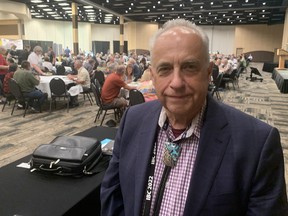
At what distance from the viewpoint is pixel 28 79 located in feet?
19.8

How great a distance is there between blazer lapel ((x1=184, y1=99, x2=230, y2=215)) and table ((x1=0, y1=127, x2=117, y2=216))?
675 mm

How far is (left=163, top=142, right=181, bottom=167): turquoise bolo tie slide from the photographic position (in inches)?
42.5

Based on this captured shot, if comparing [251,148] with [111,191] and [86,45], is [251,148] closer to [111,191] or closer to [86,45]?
[111,191]

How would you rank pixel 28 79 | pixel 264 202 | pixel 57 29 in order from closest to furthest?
pixel 264 202 < pixel 28 79 < pixel 57 29

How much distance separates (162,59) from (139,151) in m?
0.42

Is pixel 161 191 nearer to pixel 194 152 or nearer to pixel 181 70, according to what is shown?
pixel 194 152

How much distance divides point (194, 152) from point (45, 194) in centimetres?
87

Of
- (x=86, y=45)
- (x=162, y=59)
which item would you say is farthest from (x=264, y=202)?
(x=86, y=45)

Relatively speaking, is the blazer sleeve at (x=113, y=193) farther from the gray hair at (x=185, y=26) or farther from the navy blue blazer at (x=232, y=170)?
the gray hair at (x=185, y=26)

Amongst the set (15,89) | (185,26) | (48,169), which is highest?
(185,26)

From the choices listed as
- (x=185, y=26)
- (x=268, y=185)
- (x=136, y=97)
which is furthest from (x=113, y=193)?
(x=136, y=97)

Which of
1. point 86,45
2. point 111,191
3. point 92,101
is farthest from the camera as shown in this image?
point 86,45

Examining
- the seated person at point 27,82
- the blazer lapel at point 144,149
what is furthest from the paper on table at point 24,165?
the seated person at point 27,82

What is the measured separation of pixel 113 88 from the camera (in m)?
5.35
